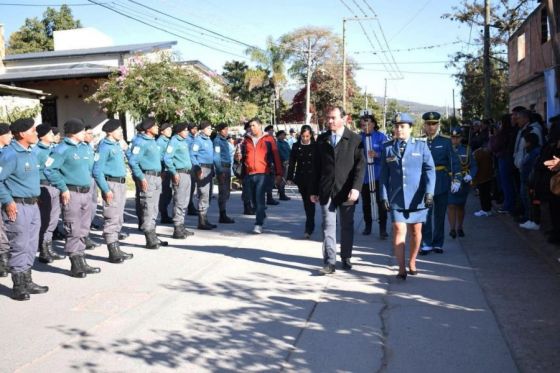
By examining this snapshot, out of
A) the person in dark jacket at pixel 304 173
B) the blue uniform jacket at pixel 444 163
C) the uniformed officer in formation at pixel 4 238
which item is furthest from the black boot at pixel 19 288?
the blue uniform jacket at pixel 444 163

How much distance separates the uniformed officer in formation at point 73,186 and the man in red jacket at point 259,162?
3652 millimetres

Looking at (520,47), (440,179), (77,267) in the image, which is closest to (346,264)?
(440,179)

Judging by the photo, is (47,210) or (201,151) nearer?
(47,210)

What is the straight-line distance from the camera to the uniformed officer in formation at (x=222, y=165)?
39.8ft

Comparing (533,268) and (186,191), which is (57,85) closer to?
(186,191)

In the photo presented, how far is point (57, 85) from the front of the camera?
2617 centimetres

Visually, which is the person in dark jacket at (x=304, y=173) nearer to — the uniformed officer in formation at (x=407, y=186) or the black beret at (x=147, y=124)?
the black beret at (x=147, y=124)

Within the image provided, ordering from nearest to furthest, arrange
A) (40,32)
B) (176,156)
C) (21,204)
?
(21,204) → (176,156) → (40,32)

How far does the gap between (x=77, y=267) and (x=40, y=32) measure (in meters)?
48.3

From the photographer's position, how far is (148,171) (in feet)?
30.2

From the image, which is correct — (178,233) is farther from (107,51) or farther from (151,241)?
(107,51)

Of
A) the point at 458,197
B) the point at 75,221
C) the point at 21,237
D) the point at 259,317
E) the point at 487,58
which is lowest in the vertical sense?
the point at 259,317

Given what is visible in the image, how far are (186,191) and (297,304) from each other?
4.50 m

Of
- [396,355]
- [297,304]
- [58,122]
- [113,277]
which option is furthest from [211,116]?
[396,355]
